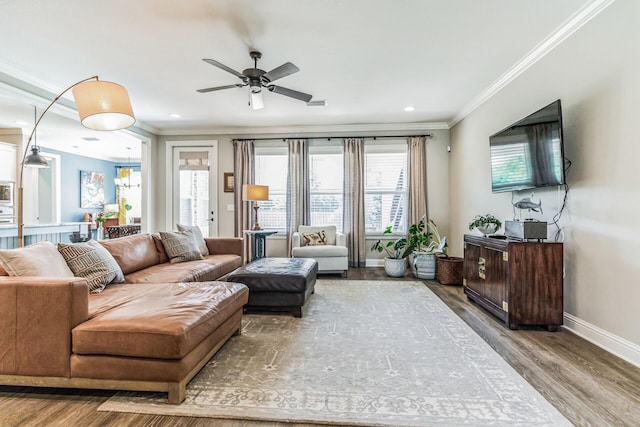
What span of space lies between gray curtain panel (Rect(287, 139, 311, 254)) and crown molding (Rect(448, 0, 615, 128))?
291cm

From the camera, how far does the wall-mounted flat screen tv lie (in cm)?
260

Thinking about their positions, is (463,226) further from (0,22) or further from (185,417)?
(0,22)

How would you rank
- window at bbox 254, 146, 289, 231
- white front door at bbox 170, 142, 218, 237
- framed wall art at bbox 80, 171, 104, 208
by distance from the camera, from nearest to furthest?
window at bbox 254, 146, 289, 231 → white front door at bbox 170, 142, 218, 237 → framed wall art at bbox 80, 171, 104, 208

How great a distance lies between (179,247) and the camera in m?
3.83

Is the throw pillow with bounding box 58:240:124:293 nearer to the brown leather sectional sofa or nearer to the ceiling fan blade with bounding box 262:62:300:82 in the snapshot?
the brown leather sectional sofa

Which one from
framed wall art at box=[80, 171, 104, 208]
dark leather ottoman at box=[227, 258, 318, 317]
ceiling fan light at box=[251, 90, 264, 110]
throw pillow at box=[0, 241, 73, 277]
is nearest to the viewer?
throw pillow at box=[0, 241, 73, 277]

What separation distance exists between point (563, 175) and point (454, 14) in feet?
5.10

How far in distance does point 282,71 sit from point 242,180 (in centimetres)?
346

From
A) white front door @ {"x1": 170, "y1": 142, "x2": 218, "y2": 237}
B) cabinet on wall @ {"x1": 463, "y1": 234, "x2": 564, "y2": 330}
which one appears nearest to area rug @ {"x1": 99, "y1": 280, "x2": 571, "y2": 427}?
cabinet on wall @ {"x1": 463, "y1": 234, "x2": 564, "y2": 330}

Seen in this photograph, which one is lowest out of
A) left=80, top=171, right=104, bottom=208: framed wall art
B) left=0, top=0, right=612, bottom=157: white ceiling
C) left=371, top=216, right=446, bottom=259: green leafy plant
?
left=371, top=216, right=446, bottom=259: green leafy plant

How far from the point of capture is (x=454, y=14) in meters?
2.53

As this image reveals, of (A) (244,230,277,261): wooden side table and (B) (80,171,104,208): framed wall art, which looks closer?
(A) (244,230,277,261): wooden side table

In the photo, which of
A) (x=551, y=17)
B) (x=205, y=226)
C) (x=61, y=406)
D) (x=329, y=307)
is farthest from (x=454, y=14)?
(x=205, y=226)

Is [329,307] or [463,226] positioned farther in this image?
[463,226]
